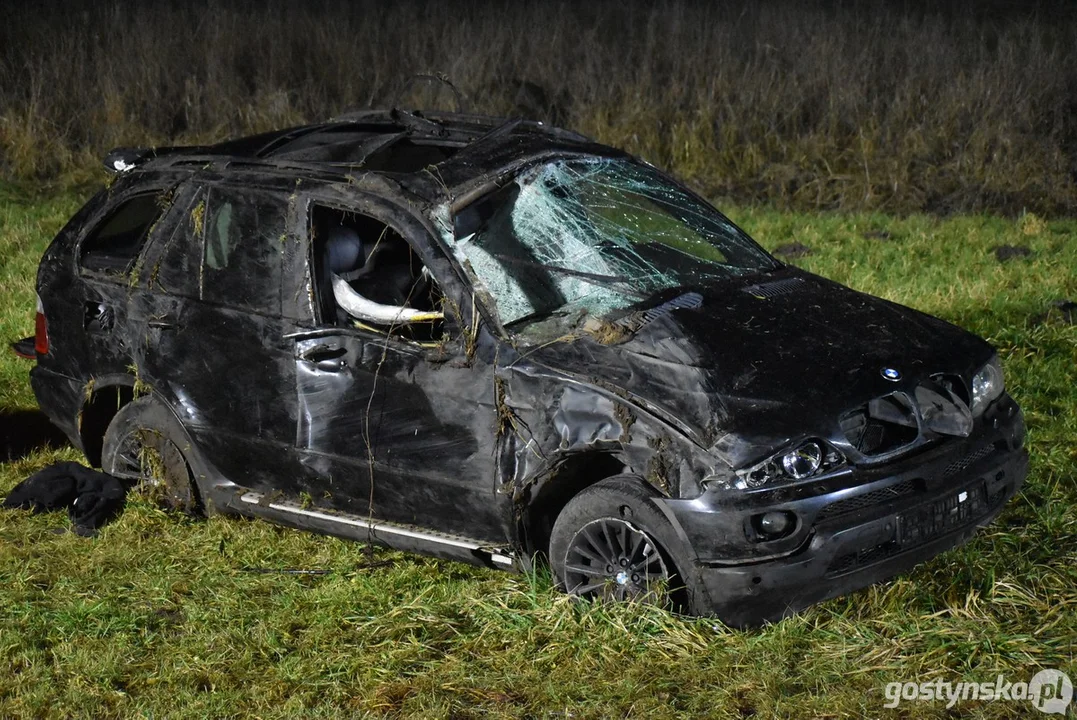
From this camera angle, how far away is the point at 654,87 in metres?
13.8

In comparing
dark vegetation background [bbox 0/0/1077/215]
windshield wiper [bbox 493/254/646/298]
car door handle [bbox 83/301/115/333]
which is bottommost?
dark vegetation background [bbox 0/0/1077/215]

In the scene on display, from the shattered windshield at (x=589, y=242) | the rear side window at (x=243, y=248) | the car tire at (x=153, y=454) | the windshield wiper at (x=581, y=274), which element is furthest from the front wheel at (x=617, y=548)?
the car tire at (x=153, y=454)

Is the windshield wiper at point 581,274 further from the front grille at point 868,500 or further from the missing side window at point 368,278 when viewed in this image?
the front grille at point 868,500

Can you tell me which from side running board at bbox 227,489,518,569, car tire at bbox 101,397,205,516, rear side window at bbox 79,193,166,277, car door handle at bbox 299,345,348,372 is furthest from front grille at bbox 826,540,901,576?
rear side window at bbox 79,193,166,277

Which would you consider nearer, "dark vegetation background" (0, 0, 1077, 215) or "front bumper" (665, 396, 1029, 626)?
"front bumper" (665, 396, 1029, 626)

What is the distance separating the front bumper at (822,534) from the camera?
176 inches

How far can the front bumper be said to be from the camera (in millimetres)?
4477

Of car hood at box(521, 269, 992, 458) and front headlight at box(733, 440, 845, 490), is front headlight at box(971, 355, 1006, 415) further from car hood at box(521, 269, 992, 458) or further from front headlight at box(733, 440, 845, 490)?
front headlight at box(733, 440, 845, 490)

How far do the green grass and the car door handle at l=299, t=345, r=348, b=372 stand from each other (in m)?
0.80

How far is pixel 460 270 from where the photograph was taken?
5.21 m

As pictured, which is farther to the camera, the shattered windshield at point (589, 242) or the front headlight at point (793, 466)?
the shattered windshield at point (589, 242)

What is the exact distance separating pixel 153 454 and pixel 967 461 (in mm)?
3470

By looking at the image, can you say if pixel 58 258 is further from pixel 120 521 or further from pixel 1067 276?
pixel 1067 276

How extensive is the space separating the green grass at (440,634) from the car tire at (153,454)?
10 cm
